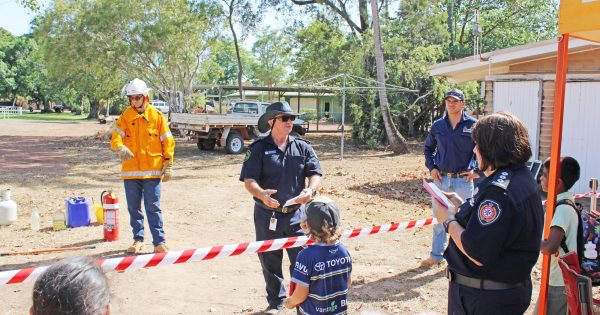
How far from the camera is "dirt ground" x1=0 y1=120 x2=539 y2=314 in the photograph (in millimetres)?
5061

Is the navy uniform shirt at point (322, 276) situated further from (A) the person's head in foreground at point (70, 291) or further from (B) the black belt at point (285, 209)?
(A) the person's head in foreground at point (70, 291)

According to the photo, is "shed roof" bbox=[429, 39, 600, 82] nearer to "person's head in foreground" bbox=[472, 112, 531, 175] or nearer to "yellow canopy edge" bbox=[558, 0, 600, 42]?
"yellow canopy edge" bbox=[558, 0, 600, 42]

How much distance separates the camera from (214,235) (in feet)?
25.2

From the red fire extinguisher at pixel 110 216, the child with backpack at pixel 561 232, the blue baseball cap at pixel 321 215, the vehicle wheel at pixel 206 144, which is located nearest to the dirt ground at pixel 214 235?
the red fire extinguisher at pixel 110 216

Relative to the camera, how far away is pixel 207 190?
11711 mm

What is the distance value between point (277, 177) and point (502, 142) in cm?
230

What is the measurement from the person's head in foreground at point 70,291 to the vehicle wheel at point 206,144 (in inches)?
731

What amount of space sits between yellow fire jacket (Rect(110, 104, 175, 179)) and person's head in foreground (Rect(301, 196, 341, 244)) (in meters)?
3.64

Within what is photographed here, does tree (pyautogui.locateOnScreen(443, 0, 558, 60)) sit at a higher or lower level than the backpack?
higher

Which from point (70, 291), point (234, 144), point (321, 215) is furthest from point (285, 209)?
point (234, 144)

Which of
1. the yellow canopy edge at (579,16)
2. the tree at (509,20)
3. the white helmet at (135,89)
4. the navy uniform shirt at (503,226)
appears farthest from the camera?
the tree at (509,20)

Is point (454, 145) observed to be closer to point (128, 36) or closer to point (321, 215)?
point (321, 215)

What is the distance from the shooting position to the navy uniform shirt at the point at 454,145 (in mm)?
5574

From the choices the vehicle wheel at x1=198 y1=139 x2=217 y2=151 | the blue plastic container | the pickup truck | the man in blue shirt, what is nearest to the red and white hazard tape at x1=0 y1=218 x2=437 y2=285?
the man in blue shirt
